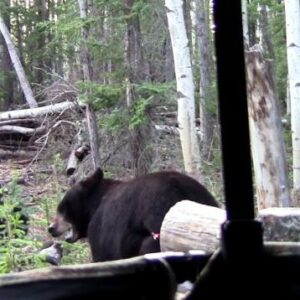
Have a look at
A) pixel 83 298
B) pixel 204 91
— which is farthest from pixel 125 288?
pixel 204 91

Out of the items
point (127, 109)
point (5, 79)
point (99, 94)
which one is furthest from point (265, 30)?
point (99, 94)

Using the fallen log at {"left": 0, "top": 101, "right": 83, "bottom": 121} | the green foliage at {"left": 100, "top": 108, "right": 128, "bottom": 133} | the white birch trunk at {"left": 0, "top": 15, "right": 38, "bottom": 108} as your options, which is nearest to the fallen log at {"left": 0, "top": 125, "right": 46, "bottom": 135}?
the fallen log at {"left": 0, "top": 101, "right": 83, "bottom": 121}

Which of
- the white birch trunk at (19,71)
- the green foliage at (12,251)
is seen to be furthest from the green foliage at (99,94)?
the white birch trunk at (19,71)

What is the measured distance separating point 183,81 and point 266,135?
5844 mm

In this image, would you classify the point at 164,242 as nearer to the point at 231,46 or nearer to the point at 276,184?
the point at 276,184

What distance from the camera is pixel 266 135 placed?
21.6 ft

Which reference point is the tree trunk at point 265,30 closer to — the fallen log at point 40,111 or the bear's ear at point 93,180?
the fallen log at point 40,111

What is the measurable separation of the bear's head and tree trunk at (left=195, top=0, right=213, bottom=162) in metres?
6.48

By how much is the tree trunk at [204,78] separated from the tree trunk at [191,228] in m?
8.83

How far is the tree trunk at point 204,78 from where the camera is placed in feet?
48.4

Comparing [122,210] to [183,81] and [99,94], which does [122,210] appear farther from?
[183,81]

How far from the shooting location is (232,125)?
2.70 ft

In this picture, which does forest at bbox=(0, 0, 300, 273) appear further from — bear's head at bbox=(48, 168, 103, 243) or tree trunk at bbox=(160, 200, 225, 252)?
tree trunk at bbox=(160, 200, 225, 252)

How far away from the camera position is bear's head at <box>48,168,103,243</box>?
691 cm
